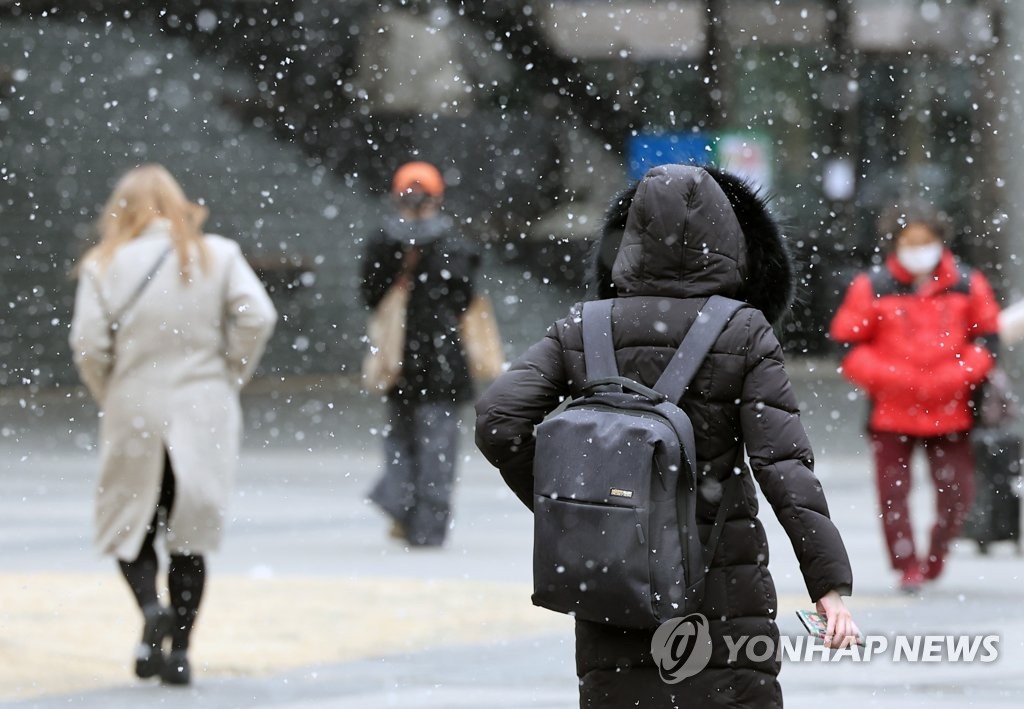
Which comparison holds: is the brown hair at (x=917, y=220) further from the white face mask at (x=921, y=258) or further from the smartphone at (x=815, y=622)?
the smartphone at (x=815, y=622)

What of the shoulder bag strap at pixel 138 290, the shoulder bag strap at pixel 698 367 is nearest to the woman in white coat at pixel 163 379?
the shoulder bag strap at pixel 138 290

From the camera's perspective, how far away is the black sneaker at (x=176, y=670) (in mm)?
6510

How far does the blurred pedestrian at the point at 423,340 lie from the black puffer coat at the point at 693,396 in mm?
6006

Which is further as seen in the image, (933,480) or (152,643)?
(933,480)

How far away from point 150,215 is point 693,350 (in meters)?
3.40

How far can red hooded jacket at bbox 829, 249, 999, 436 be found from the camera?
8672mm

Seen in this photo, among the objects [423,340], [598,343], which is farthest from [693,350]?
[423,340]

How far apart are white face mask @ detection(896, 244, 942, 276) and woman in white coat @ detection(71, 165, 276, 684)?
10.7ft

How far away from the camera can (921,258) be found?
28.5 ft

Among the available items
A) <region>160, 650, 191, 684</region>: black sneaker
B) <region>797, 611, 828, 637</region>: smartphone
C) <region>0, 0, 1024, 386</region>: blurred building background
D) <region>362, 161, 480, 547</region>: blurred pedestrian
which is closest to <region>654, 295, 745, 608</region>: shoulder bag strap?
<region>797, 611, 828, 637</region>: smartphone

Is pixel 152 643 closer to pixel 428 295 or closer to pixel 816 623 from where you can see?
pixel 816 623

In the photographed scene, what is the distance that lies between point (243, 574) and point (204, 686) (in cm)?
256

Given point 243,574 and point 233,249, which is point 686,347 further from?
point 243,574

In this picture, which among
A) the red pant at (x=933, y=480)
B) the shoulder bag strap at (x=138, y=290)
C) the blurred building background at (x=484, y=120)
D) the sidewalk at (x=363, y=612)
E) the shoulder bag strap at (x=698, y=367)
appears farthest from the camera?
the blurred building background at (x=484, y=120)
